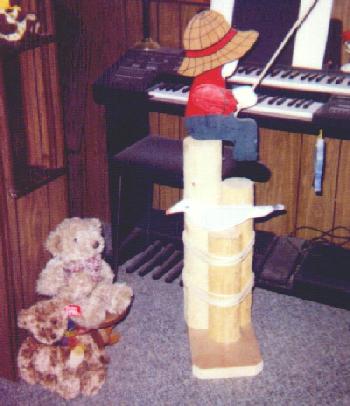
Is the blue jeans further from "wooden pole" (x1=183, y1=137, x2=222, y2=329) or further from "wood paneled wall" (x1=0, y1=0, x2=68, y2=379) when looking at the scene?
"wood paneled wall" (x1=0, y1=0, x2=68, y2=379)

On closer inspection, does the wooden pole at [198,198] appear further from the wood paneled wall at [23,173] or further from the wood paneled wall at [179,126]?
the wood paneled wall at [179,126]

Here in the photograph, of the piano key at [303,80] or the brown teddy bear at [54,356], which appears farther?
the piano key at [303,80]

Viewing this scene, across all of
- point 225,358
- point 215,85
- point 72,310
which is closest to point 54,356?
point 72,310

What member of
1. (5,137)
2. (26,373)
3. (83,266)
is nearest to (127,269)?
(83,266)

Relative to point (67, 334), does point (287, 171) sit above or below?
above

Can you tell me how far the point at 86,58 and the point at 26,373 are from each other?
1660mm

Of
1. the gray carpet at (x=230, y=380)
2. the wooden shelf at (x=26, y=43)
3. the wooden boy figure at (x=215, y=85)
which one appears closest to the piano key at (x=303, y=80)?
the wooden boy figure at (x=215, y=85)

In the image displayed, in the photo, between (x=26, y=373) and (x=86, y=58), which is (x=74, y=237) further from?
(x=86, y=58)

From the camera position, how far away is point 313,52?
2869 mm

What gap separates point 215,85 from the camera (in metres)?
2.26

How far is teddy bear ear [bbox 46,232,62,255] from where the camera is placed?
2.55 meters

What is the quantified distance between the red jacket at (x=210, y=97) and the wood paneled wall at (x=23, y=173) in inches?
23.0

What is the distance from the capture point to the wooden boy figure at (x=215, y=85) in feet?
7.14

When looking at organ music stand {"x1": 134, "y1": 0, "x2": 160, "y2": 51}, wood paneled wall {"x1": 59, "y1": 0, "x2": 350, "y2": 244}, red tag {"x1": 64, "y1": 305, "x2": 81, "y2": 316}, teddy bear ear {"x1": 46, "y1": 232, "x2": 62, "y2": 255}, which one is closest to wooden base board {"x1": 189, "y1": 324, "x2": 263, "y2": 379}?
red tag {"x1": 64, "y1": 305, "x2": 81, "y2": 316}
